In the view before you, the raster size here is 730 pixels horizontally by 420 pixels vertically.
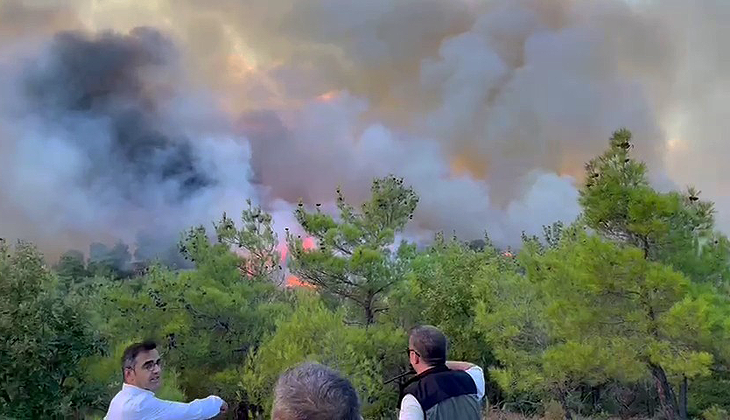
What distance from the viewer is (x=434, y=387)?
101 inches

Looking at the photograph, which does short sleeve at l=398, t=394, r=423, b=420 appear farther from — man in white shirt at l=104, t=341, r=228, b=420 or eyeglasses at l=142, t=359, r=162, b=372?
eyeglasses at l=142, t=359, r=162, b=372

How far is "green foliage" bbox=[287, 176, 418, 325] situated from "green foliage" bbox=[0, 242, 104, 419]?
573cm

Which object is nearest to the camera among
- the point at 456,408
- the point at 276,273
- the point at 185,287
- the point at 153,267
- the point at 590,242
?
the point at 456,408

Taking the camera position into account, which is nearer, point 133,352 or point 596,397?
point 133,352

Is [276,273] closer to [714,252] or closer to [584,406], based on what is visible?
[584,406]

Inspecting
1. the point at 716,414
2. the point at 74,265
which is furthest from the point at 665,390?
the point at 74,265

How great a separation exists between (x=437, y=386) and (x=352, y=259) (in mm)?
12992

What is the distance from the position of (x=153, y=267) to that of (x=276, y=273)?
3916 mm

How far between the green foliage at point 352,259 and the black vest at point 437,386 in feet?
41.8

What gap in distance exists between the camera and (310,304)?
46.1 feet

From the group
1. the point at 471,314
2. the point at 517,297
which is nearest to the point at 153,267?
the point at 471,314

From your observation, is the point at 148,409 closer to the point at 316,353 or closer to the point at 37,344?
the point at 37,344

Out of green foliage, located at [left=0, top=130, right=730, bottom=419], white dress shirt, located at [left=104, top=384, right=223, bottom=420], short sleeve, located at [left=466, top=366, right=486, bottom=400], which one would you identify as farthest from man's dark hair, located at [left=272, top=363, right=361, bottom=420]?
green foliage, located at [left=0, top=130, right=730, bottom=419]

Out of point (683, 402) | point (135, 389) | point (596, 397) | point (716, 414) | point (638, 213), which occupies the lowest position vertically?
point (135, 389)
